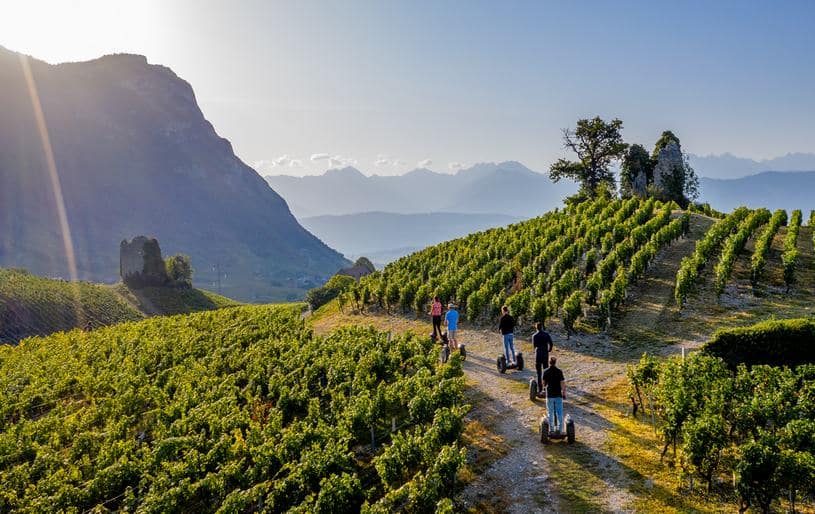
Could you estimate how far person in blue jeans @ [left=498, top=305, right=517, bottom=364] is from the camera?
67.5ft

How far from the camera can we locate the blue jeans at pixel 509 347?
20.9 metres

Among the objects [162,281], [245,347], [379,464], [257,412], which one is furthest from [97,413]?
[162,281]

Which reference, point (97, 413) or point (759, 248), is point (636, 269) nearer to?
point (759, 248)

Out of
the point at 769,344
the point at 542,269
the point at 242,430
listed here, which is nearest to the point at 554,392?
the point at 769,344

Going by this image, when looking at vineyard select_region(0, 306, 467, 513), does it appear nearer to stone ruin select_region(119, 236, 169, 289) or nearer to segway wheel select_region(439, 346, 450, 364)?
segway wheel select_region(439, 346, 450, 364)

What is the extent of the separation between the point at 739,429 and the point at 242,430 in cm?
1518

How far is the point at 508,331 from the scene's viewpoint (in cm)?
2083

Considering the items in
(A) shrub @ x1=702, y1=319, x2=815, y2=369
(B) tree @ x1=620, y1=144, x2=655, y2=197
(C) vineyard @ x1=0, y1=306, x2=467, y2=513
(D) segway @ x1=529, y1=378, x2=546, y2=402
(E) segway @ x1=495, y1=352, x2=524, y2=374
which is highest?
(B) tree @ x1=620, y1=144, x2=655, y2=197

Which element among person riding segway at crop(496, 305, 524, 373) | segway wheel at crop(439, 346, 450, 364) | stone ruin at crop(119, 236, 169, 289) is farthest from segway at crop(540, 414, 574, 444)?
stone ruin at crop(119, 236, 169, 289)

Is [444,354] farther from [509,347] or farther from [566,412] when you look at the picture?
[566,412]

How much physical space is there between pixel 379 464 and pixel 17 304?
76890 millimetres

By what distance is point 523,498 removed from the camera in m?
12.3

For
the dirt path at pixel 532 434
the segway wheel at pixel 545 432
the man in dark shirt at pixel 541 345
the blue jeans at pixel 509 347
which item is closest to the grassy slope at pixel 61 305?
the blue jeans at pixel 509 347

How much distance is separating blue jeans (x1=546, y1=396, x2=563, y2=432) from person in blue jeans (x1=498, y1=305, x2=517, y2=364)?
6.06 metres
